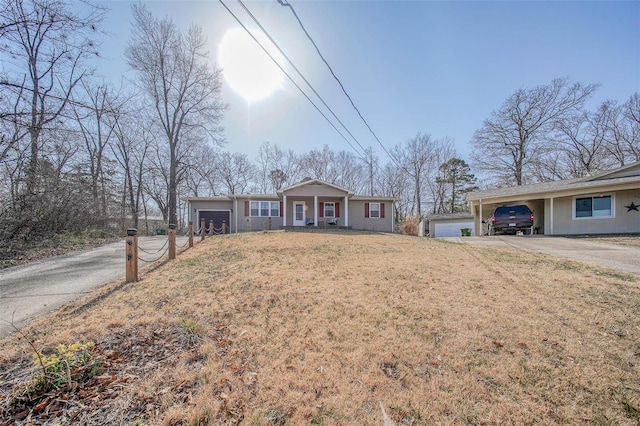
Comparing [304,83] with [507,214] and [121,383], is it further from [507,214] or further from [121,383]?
[507,214]

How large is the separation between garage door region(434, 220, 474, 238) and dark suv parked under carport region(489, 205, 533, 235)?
19.7ft

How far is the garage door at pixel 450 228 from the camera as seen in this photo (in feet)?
66.7

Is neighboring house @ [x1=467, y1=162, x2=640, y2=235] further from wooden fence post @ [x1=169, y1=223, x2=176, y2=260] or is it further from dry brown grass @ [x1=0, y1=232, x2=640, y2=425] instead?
wooden fence post @ [x1=169, y1=223, x2=176, y2=260]

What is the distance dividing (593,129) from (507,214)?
61.8 feet

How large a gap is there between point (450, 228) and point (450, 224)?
13.0 inches

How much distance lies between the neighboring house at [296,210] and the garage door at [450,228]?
4.26 meters

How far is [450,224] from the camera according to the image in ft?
68.3

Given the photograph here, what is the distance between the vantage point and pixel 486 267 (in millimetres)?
6027

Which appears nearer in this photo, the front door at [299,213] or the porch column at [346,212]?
the porch column at [346,212]

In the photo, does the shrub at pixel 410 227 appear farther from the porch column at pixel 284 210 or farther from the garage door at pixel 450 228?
the porch column at pixel 284 210

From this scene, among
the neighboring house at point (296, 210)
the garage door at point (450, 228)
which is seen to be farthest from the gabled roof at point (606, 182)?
the neighboring house at point (296, 210)

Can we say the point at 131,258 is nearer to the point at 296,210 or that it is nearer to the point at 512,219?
the point at 296,210

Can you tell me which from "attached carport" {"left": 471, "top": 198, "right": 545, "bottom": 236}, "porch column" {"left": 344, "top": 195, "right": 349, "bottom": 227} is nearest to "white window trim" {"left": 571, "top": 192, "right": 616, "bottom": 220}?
"attached carport" {"left": 471, "top": 198, "right": 545, "bottom": 236}

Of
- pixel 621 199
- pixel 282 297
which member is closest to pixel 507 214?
pixel 621 199
